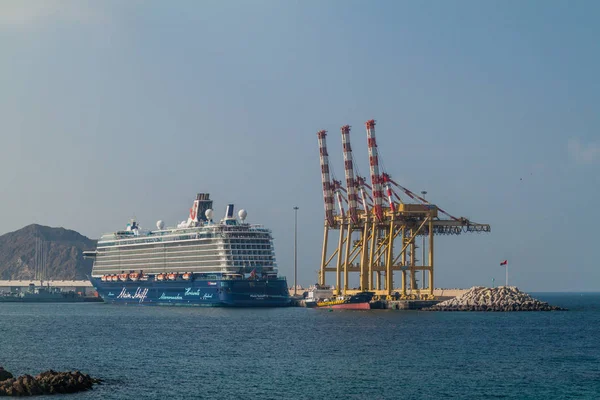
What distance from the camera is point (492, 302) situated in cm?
10181

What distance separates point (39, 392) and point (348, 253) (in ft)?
229

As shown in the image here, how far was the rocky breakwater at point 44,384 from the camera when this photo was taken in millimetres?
38375

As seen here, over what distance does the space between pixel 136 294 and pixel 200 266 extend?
1470 centimetres

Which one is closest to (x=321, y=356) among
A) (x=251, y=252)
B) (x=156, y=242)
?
(x=251, y=252)

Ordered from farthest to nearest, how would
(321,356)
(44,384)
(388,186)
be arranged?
(388,186)
(321,356)
(44,384)

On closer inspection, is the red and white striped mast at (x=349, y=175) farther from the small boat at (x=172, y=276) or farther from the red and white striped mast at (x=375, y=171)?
the small boat at (x=172, y=276)

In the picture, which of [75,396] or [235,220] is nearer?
[75,396]

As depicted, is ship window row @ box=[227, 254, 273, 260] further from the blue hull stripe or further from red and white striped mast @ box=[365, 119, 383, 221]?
red and white striped mast @ box=[365, 119, 383, 221]

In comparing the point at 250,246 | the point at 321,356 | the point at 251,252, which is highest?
the point at 250,246

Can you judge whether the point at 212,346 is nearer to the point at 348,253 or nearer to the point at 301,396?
the point at 301,396

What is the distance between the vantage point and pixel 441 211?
97812 mm

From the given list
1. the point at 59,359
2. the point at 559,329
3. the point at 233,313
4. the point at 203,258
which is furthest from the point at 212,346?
the point at 203,258

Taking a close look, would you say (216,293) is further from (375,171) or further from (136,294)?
(375,171)

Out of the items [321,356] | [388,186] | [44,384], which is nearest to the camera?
[44,384]
